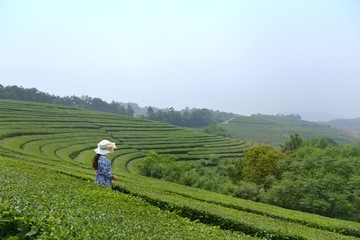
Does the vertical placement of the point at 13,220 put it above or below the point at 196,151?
above

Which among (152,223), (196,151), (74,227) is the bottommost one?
(196,151)

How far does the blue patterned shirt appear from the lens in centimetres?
888

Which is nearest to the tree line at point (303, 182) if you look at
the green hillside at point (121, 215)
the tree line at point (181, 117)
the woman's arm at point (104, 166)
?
the green hillside at point (121, 215)

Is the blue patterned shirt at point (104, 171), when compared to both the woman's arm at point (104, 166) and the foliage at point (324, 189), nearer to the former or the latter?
the woman's arm at point (104, 166)

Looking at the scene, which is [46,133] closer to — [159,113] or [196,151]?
[196,151]

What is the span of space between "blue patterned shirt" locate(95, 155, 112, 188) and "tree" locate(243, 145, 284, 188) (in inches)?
1157

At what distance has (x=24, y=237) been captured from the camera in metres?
4.29

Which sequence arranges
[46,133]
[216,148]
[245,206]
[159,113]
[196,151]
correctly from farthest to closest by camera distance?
[159,113]
[216,148]
[196,151]
[46,133]
[245,206]

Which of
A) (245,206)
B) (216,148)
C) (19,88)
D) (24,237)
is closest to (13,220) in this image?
(24,237)

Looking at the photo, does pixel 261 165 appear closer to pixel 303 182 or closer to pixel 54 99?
pixel 303 182

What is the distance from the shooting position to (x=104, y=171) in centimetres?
906

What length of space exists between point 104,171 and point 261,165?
3065 cm

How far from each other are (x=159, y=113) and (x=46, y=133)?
79067 millimetres

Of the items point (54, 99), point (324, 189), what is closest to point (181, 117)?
point (54, 99)
